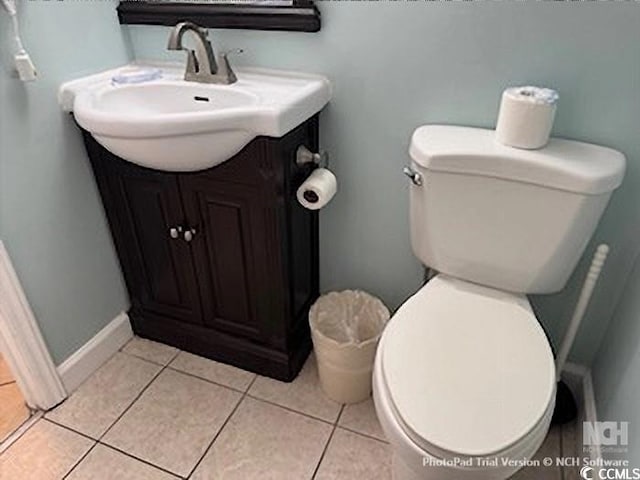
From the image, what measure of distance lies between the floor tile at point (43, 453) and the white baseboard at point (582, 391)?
1401 mm

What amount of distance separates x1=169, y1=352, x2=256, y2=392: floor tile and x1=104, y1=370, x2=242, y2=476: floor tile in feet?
0.08

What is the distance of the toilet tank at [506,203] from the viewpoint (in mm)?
1005

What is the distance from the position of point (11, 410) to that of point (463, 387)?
1.37 metres

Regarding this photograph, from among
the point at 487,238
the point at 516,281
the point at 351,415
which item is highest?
the point at 487,238

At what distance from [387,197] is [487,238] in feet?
1.13

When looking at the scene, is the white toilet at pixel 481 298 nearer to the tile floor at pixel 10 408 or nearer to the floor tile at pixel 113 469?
the floor tile at pixel 113 469

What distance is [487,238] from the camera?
1.13 meters

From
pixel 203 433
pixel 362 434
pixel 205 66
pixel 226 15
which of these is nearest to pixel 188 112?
pixel 205 66

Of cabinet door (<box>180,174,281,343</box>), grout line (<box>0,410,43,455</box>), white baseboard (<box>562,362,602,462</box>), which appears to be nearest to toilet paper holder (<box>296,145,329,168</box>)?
cabinet door (<box>180,174,281,343</box>)

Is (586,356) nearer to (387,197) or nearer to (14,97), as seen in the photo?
(387,197)

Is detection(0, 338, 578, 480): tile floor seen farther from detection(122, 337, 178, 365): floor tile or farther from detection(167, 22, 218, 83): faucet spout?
detection(167, 22, 218, 83): faucet spout

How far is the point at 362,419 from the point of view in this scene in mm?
1393

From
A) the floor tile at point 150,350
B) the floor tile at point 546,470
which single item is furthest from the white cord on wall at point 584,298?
the floor tile at point 150,350

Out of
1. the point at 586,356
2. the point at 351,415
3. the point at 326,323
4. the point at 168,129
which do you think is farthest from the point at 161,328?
the point at 586,356
